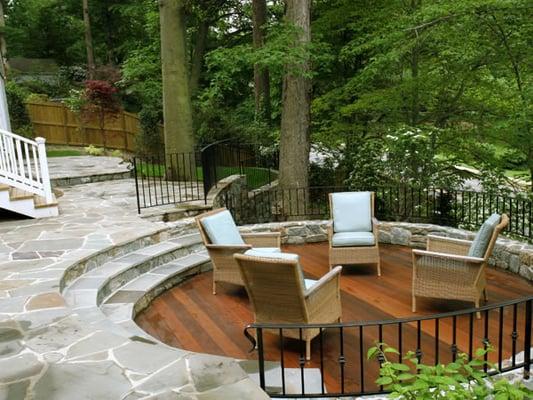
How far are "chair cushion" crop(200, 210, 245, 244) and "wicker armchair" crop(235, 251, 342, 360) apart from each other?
57.1 inches

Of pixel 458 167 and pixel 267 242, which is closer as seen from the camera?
pixel 267 242

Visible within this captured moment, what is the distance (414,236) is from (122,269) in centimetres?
408

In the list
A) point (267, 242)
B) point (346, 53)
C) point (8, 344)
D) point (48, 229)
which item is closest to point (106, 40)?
point (346, 53)

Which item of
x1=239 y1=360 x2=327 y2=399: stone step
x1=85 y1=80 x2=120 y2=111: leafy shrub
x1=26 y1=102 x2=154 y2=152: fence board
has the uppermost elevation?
x1=85 y1=80 x2=120 y2=111: leafy shrub

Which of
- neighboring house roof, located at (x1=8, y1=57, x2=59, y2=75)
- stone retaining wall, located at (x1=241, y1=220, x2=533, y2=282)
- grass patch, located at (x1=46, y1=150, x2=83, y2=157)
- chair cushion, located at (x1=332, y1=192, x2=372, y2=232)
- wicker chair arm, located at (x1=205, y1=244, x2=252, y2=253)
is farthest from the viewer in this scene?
neighboring house roof, located at (x1=8, y1=57, x2=59, y2=75)

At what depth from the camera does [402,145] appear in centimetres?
824

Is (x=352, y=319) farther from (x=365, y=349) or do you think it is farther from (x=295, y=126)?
(x=295, y=126)

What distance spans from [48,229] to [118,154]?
9.57 meters

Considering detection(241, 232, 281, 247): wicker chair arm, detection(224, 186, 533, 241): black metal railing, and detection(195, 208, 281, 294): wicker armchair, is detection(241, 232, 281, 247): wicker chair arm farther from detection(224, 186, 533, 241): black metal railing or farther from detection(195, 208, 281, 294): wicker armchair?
detection(224, 186, 533, 241): black metal railing

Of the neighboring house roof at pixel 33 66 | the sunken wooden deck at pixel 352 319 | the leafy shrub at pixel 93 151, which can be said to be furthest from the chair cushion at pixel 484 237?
the neighboring house roof at pixel 33 66

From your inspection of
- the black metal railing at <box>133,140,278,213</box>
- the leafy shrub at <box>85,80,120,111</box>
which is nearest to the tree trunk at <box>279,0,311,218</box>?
the black metal railing at <box>133,140,278,213</box>

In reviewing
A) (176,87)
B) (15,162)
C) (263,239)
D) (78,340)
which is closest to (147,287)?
(263,239)

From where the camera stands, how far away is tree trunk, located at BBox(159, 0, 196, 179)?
1040 cm

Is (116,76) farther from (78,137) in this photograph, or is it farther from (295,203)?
(295,203)
